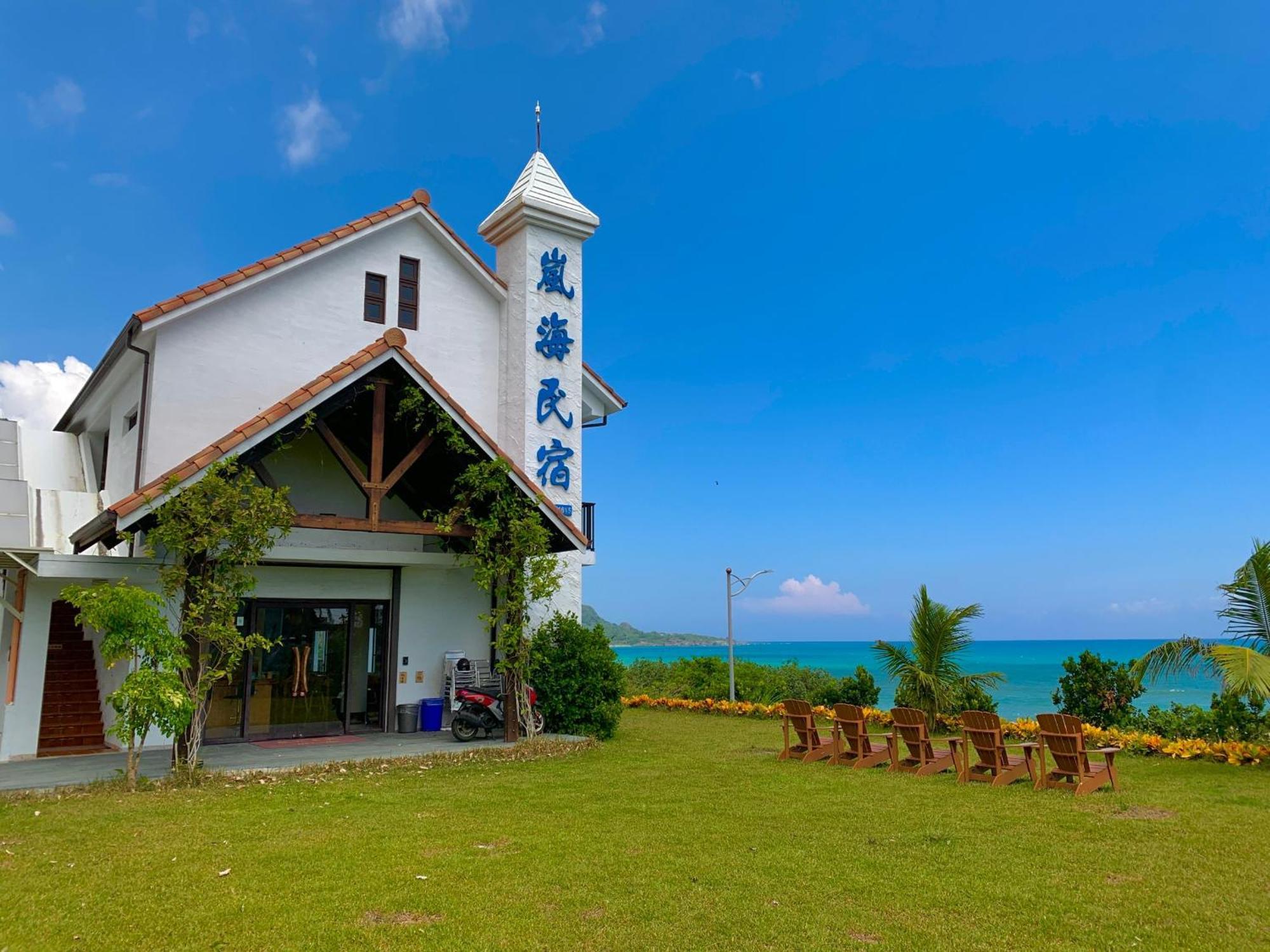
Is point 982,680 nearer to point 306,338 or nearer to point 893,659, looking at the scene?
point 893,659

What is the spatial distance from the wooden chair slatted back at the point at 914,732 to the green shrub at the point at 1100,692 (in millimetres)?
5331

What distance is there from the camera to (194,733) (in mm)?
10797

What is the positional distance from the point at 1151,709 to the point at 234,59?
21717mm

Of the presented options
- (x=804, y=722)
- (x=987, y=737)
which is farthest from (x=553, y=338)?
(x=987, y=737)

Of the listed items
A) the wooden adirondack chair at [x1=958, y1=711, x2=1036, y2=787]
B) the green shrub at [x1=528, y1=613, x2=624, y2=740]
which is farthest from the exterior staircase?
the wooden adirondack chair at [x1=958, y1=711, x2=1036, y2=787]

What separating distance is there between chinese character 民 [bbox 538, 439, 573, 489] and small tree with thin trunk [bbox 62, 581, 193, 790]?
313 inches

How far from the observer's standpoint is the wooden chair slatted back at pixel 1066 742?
9.62 m

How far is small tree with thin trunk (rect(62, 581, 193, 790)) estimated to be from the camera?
9719 mm

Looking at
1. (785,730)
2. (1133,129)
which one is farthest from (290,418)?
(1133,129)

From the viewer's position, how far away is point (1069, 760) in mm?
9875

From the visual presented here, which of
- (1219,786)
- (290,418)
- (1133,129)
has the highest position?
(1133,129)

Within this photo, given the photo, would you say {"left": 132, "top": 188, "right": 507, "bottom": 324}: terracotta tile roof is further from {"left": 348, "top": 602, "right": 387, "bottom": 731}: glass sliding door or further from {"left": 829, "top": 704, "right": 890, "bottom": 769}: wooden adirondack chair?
{"left": 829, "top": 704, "right": 890, "bottom": 769}: wooden adirondack chair

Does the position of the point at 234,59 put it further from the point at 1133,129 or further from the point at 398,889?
the point at 1133,129

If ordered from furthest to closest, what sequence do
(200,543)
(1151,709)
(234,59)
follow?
(234,59) → (1151,709) → (200,543)
